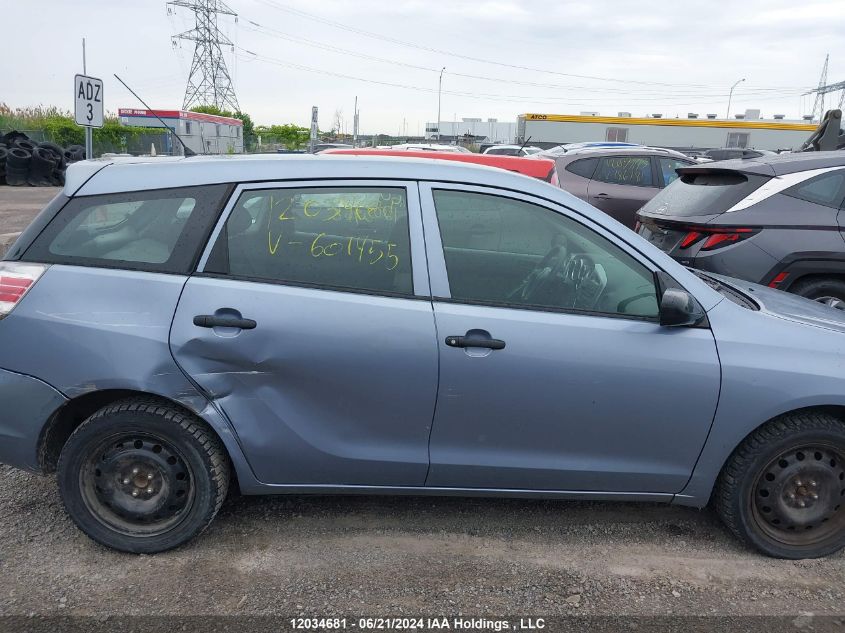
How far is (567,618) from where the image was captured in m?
2.60

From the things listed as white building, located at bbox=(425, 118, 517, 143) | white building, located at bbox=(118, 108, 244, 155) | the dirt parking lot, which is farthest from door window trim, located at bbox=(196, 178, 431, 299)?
white building, located at bbox=(425, 118, 517, 143)

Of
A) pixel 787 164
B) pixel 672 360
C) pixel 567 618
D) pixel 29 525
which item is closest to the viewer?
pixel 567 618

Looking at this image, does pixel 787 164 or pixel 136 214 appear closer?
pixel 136 214

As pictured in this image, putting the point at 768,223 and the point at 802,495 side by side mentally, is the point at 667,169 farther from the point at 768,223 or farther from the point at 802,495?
the point at 802,495

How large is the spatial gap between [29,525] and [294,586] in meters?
1.38

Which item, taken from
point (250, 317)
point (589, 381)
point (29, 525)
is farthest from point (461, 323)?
point (29, 525)

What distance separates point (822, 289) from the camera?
506 centimetres

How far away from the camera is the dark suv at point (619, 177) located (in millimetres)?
9758

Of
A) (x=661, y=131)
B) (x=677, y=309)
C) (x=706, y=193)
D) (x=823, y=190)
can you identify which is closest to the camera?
(x=677, y=309)

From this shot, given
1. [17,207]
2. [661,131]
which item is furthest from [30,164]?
[661,131]

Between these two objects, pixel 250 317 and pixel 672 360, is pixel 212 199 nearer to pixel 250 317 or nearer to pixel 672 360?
pixel 250 317

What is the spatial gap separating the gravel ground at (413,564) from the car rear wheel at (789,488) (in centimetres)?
11

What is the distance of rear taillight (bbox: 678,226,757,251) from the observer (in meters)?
4.98

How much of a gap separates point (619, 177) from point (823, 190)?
16.1 feet
